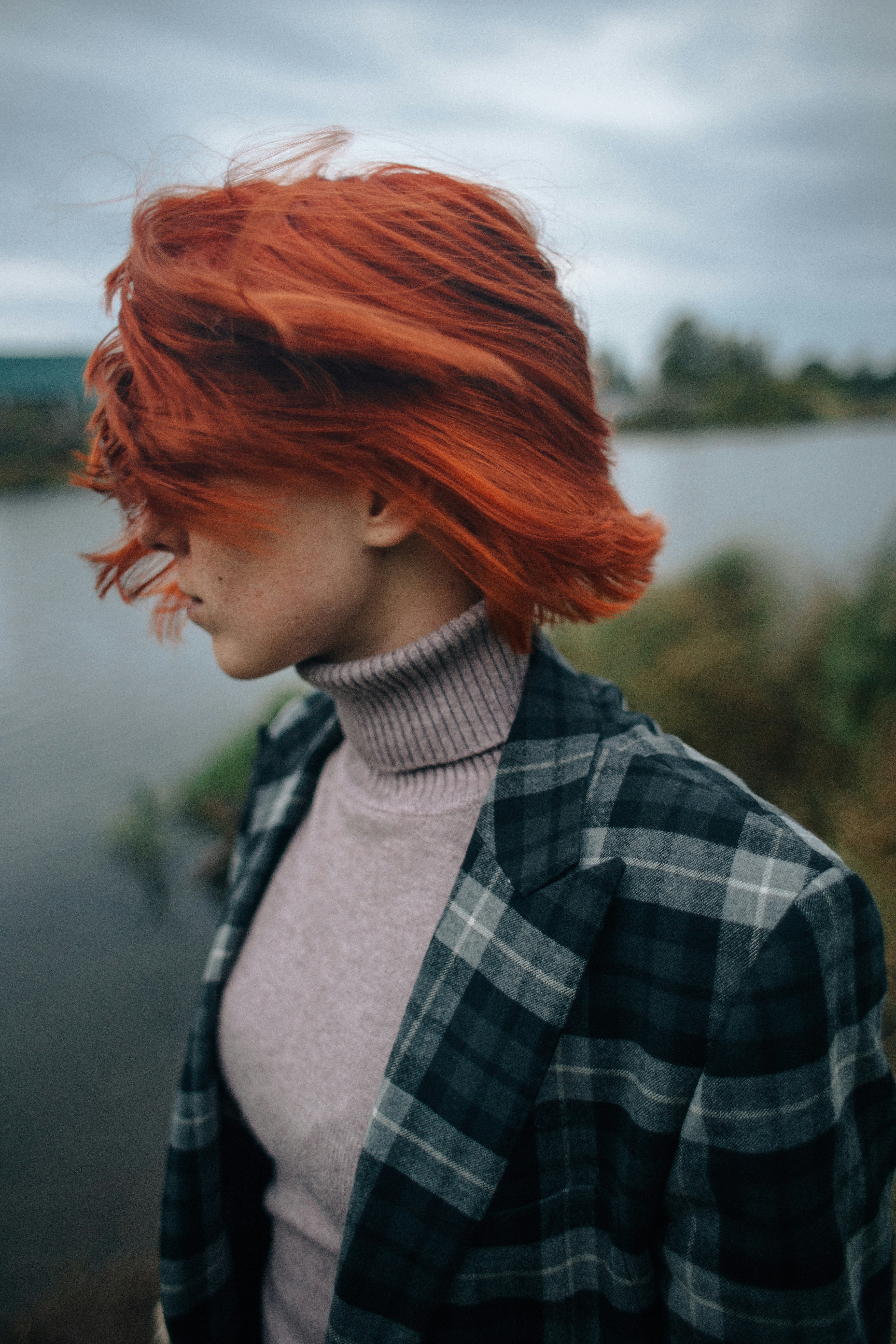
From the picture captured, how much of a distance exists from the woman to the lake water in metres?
0.61

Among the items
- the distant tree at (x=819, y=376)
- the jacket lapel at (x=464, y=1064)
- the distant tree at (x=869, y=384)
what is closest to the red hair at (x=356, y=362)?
the jacket lapel at (x=464, y=1064)

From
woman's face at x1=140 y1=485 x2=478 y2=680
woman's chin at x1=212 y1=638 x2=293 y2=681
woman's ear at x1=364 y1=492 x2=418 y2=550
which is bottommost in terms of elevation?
woman's chin at x1=212 y1=638 x2=293 y2=681

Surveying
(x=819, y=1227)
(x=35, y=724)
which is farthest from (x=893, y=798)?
(x=35, y=724)

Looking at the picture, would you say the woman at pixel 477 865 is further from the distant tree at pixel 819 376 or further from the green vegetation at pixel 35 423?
the distant tree at pixel 819 376

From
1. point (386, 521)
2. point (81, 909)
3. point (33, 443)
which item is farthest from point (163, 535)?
point (81, 909)

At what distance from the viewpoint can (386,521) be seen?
0.95m

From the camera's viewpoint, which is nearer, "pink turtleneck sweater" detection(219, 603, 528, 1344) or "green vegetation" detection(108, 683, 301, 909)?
"pink turtleneck sweater" detection(219, 603, 528, 1344)

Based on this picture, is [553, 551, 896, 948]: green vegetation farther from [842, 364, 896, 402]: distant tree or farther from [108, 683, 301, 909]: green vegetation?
[108, 683, 301, 909]: green vegetation

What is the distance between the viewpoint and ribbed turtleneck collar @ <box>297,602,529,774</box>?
1.02 metres

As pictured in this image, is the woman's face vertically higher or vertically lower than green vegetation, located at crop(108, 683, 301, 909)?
higher

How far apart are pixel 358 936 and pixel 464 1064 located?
0.28 m

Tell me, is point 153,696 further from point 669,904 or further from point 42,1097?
point 669,904

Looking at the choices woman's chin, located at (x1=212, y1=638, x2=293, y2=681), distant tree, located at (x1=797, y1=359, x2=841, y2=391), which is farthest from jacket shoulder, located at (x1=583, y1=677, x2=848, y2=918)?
distant tree, located at (x1=797, y1=359, x2=841, y2=391)

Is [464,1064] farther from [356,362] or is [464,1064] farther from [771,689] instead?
[771,689]
